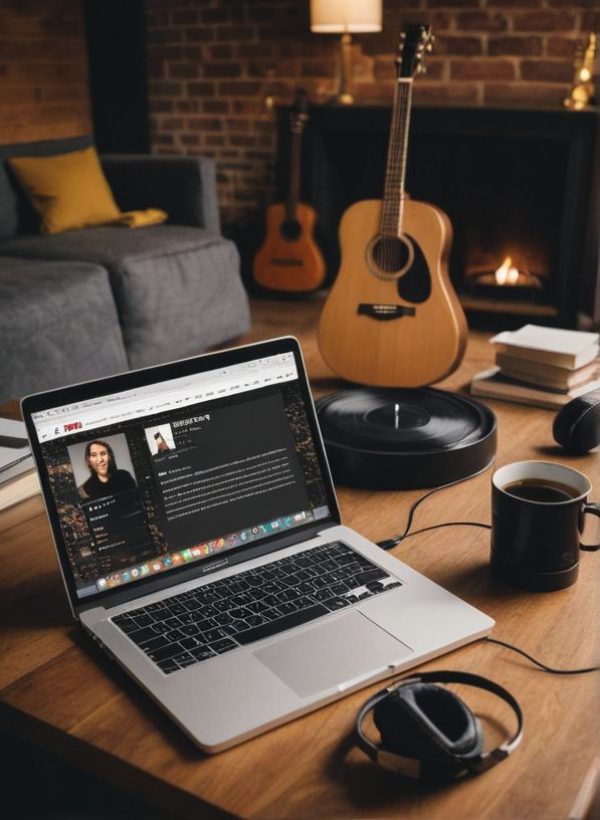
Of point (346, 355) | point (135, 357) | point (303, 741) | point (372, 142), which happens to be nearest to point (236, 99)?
point (372, 142)

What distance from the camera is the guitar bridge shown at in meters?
1.75

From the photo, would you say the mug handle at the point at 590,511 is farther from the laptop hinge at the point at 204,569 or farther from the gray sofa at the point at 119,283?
the gray sofa at the point at 119,283

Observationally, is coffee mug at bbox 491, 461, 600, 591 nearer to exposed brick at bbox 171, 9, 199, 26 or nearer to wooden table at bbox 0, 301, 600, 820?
wooden table at bbox 0, 301, 600, 820

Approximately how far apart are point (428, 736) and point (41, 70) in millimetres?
4546

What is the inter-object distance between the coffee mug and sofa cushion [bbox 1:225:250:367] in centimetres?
229

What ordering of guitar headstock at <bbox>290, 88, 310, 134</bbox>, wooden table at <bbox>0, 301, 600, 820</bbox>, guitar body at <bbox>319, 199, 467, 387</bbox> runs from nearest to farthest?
wooden table at <bbox>0, 301, 600, 820</bbox> → guitar body at <bbox>319, 199, 467, 387</bbox> → guitar headstock at <bbox>290, 88, 310, 134</bbox>

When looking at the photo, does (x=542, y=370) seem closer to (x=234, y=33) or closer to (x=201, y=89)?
(x=234, y=33)

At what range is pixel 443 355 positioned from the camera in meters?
1.69

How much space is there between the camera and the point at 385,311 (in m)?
1.76

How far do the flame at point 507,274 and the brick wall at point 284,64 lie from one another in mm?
641

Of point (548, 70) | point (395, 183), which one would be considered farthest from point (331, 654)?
point (548, 70)

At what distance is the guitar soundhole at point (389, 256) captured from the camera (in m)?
1.75

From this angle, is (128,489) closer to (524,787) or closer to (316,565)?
(316,565)

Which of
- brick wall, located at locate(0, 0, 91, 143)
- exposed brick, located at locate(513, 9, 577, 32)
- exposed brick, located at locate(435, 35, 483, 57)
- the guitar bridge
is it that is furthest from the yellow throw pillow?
the guitar bridge
